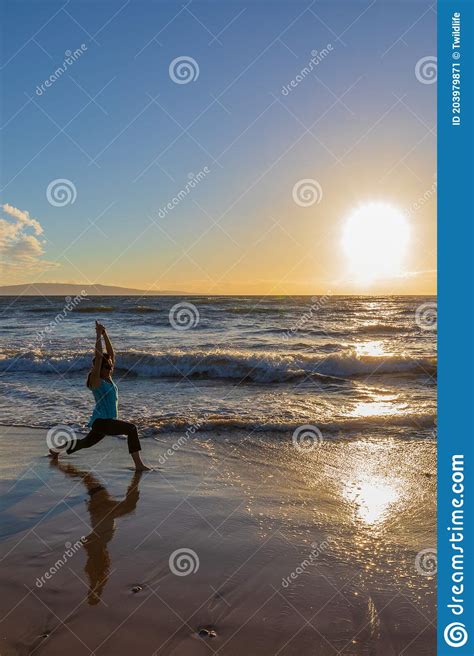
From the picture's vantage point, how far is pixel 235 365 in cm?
1551

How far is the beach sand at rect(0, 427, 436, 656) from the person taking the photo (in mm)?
3301

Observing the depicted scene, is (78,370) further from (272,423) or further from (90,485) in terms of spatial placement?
(90,485)

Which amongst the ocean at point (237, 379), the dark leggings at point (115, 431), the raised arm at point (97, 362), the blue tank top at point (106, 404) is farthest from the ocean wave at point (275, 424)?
the raised arm at point (97, 362)

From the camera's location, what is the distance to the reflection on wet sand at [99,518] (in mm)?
3906

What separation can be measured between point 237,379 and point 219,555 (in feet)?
33.1

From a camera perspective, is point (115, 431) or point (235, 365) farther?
point (235, 365)

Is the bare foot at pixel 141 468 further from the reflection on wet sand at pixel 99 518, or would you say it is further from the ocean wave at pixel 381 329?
the ocean wave at pixel 381 329

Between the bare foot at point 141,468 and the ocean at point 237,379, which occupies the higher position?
the ocean at point 237,379

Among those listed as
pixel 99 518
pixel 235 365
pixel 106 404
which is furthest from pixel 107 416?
pixel 235 365

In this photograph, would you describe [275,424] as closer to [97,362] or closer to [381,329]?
[97,362]

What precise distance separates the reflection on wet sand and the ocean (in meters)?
2.18

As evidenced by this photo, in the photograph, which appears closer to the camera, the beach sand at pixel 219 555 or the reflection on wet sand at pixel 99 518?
the beach sand at pixel 219 555

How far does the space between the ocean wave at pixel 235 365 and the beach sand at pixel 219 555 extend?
7.72 metres

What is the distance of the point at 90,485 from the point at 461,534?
4073 mm
